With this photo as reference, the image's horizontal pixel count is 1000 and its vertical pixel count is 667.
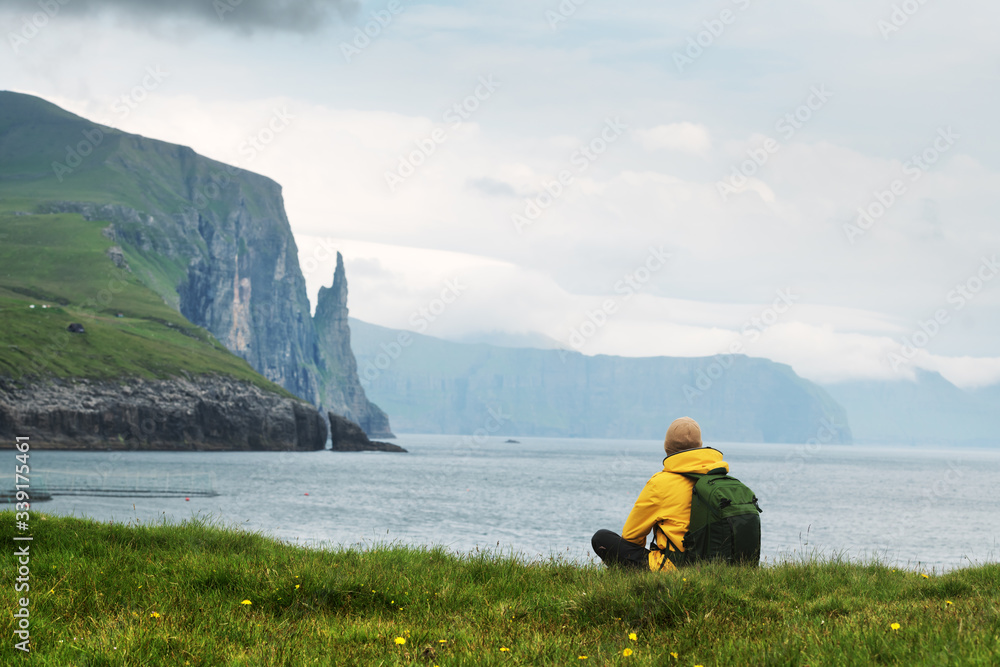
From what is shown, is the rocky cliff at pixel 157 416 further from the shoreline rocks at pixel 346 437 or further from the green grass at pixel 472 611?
the green grass at pixel 472 611

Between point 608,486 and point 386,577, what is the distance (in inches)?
3620

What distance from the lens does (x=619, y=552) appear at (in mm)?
8703

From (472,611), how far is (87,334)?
166 m

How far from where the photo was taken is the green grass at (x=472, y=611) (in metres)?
5.41

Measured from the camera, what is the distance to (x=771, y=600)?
737 cm

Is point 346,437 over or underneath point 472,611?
underneath

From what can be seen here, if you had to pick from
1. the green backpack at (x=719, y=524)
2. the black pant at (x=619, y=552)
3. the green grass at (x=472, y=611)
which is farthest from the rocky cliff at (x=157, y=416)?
the green backpack at (x=719, y=524)

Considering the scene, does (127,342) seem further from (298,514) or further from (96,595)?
(96,595)

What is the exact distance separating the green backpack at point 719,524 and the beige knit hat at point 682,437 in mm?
345

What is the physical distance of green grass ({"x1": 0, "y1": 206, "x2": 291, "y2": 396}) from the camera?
429 ft

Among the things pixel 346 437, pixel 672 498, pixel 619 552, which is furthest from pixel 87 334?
pixel 672 498

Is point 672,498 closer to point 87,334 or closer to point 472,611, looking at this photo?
point 472,611

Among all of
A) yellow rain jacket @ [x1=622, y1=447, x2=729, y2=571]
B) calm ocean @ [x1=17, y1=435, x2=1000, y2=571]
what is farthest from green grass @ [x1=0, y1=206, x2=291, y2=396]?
yellow rain jacket @ [x1=622, y1=447, x2=729, y2=571]

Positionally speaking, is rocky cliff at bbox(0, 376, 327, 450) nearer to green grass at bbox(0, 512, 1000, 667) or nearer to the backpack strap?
green grass at bbox(0, 512, 1000, 667)
